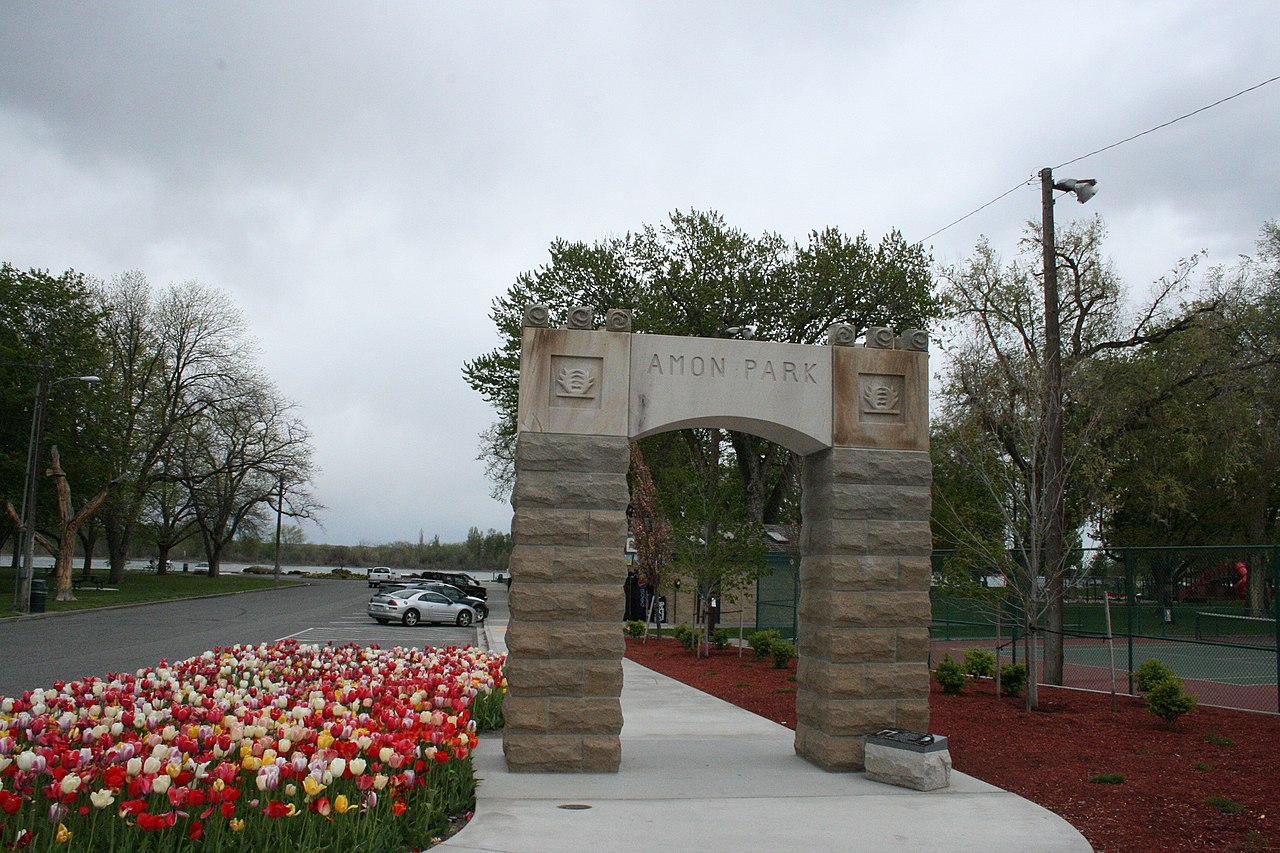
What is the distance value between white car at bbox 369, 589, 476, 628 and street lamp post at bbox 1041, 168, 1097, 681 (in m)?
20.6

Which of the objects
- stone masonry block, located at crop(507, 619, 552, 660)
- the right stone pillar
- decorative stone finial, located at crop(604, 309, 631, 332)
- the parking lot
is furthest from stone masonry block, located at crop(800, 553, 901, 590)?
the parking lot

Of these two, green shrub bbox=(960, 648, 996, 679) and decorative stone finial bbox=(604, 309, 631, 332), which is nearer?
decorative stone finial bbox=(604, 309, 631, 332)

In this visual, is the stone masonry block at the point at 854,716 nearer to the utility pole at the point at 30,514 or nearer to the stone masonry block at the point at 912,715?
the stone masonry block at the point at 912,715

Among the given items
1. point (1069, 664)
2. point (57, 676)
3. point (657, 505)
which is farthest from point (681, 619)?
point (57, 676)

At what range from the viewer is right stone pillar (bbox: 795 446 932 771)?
817 cm

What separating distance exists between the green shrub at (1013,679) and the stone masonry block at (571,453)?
8058mm

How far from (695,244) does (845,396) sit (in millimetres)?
21691

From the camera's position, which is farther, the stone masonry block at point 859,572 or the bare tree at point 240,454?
the bare tree at point 240,454

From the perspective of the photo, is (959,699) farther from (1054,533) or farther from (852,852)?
(852,852)

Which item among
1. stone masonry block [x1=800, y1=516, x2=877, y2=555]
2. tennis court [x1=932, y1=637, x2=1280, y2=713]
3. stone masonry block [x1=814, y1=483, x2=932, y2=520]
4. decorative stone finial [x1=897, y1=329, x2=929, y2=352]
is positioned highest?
decorative stone finial [x1=897, y1=329, x2=929, y2=352]

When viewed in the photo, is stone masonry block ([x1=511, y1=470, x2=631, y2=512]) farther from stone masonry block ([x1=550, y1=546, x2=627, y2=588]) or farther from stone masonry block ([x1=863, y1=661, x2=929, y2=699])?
stone masonry block ([x1=863, y1=661, x2=929, y2=699])

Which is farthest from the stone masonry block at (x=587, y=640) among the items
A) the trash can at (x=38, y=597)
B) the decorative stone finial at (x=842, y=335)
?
the trash can at (x=38, y=597)

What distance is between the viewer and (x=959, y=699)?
13.3 metres

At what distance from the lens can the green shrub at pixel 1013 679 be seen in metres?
13.3
